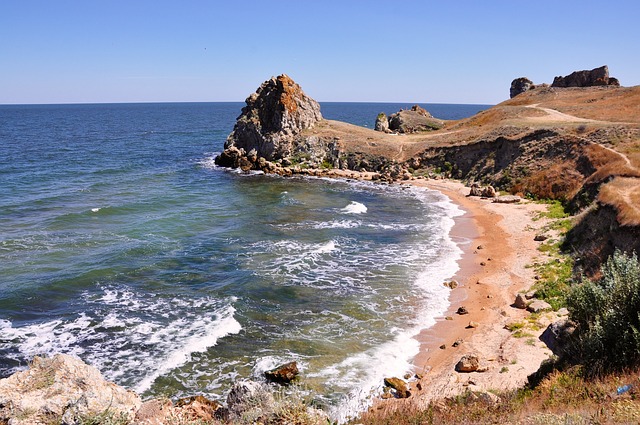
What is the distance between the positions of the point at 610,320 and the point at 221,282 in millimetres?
19340

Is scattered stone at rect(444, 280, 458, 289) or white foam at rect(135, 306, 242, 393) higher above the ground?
scattered stone at rect(444, 280, 458, 289)

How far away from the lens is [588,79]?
90.4m

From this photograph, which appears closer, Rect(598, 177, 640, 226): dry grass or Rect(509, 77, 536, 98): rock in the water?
Rect(598, 177, 640, 226): dry grass

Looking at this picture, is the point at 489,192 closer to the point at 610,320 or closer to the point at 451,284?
the point at 451,284

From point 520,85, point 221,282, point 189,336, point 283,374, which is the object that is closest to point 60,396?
point 283,374

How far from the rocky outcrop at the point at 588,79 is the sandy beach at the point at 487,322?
2490 inches

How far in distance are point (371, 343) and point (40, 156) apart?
234ft

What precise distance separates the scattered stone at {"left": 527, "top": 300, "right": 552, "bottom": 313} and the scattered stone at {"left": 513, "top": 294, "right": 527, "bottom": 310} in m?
0.23

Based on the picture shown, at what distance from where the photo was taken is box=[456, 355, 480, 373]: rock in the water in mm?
17594

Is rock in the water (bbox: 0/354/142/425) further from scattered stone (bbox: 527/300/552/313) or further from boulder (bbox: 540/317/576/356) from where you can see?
scattered stone (bbox: 527/300/552/313)

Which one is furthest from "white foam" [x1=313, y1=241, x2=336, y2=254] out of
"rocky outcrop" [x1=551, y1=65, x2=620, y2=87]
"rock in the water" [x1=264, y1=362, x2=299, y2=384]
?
"rocky outcrop" [x1=551, y1=65, x2=620, y2=87]

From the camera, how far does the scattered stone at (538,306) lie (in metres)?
21.7

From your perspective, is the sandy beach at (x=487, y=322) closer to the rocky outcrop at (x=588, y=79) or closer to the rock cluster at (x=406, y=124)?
the rock cluster at (x=406, y=124)

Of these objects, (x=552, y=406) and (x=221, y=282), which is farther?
(x=221, y=282)
